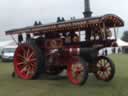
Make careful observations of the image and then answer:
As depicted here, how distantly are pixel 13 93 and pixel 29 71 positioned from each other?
381 cm

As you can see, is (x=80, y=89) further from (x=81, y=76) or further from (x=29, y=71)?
(x=29, y=71)

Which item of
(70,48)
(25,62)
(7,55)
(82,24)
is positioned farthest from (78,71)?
(7,55)

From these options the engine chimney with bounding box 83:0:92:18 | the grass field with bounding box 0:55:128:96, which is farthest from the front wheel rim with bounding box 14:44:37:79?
the engine chimney with bounding box 83:0:92:18

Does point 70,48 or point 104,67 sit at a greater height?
point 70,48

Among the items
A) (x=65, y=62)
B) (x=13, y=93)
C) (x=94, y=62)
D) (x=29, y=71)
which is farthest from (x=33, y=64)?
(x=13, y=93)

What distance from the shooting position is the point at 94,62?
45.3 ft

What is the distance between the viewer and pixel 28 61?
50.9ft

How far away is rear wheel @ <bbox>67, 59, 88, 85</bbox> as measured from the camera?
12.7 metres

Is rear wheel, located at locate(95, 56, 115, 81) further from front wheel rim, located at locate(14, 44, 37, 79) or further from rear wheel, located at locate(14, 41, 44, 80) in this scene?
front wheel rim, located at locate(14, 44, 37, 79)

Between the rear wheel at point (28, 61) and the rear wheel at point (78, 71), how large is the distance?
5.64 feet

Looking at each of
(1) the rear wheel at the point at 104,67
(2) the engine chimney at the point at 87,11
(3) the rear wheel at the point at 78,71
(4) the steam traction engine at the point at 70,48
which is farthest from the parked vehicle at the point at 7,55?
(3) the rear wheel at the point at 78,71

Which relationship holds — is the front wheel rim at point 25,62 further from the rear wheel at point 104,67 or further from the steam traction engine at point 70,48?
the rear wheel at point 104,67

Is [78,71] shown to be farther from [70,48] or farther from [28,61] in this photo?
[28,61]

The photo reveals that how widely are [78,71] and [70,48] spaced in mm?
1121
